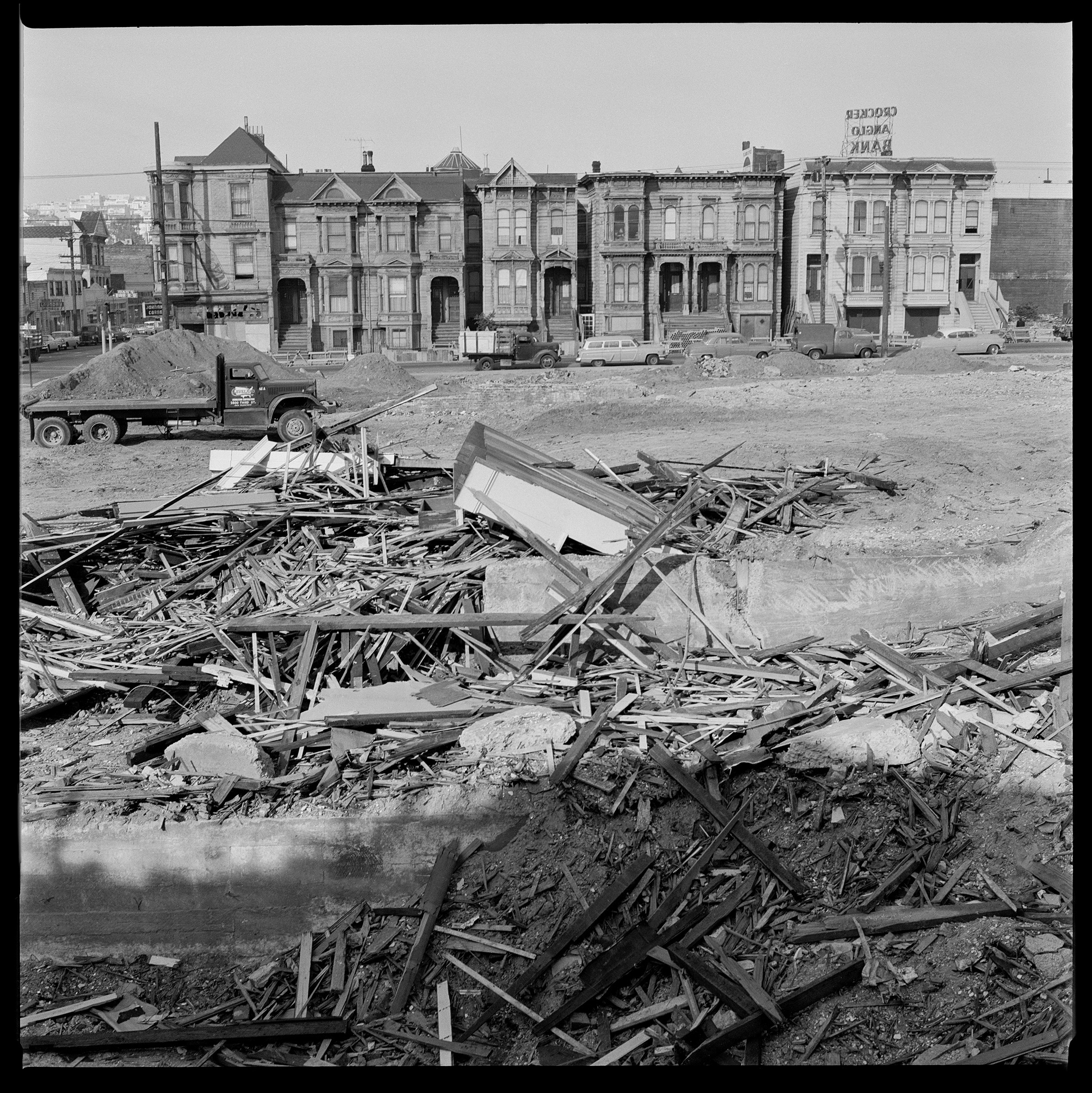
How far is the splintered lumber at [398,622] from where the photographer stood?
8453mm

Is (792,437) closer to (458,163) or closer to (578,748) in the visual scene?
(578,748)

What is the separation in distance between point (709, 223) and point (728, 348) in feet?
53.7

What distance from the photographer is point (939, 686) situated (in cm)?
745

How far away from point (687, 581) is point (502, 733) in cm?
277

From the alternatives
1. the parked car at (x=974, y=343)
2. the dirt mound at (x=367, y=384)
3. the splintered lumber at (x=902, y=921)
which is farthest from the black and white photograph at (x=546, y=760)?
the parked car at (x=974, y=343)

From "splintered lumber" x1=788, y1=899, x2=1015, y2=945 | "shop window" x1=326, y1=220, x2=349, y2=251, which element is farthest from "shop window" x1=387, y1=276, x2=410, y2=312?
"splintered lumber" x1=788, y1=899, x2=1015, y2=945

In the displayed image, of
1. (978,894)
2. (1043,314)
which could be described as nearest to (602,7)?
(978,894)

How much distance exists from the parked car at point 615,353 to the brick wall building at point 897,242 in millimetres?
17272

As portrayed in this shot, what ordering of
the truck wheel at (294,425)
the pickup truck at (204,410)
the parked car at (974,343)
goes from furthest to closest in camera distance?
the parked car at (974,343), the pickup truck at (204,410), the truck wheel at (294,425)

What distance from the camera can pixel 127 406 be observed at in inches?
894

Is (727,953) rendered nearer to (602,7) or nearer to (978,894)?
(978,894)

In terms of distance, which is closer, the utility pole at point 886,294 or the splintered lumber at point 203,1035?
the splintered lumber at point 203,1035

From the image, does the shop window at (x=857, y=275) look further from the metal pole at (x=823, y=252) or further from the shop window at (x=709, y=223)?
the shop window at (x=709, y=223)
